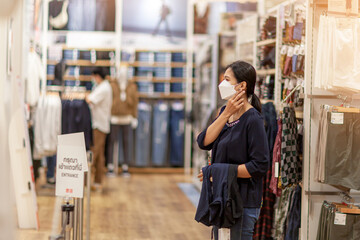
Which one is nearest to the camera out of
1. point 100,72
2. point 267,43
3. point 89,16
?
point 267,43

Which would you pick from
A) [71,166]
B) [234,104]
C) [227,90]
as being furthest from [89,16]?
[234,104]

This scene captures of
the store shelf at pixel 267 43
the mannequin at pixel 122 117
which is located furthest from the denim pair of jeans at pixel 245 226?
the mannequin at pixel 122 117

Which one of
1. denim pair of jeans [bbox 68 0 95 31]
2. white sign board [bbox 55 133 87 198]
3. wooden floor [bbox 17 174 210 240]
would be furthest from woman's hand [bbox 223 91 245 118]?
denim pair of jeans [bbox 68 0 95 31]

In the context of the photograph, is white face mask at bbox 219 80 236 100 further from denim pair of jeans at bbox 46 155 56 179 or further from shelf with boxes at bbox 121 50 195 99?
shelf with boxes at bbox 121 50 195 99

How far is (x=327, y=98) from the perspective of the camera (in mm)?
4695

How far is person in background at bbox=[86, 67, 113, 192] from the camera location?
8.89 meters

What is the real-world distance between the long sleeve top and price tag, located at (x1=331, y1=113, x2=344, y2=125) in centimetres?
103

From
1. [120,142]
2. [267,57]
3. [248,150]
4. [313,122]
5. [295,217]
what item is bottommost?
[295,217]

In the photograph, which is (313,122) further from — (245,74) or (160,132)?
(160,132)

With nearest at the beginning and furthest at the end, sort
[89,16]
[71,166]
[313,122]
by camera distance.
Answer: [71,166]
[313,122]
[89,16]

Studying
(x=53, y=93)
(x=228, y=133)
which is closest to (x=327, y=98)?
(x=228, y=133)

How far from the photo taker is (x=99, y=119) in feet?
29.7

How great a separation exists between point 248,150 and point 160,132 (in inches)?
312

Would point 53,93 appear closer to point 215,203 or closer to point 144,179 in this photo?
point 144,179
